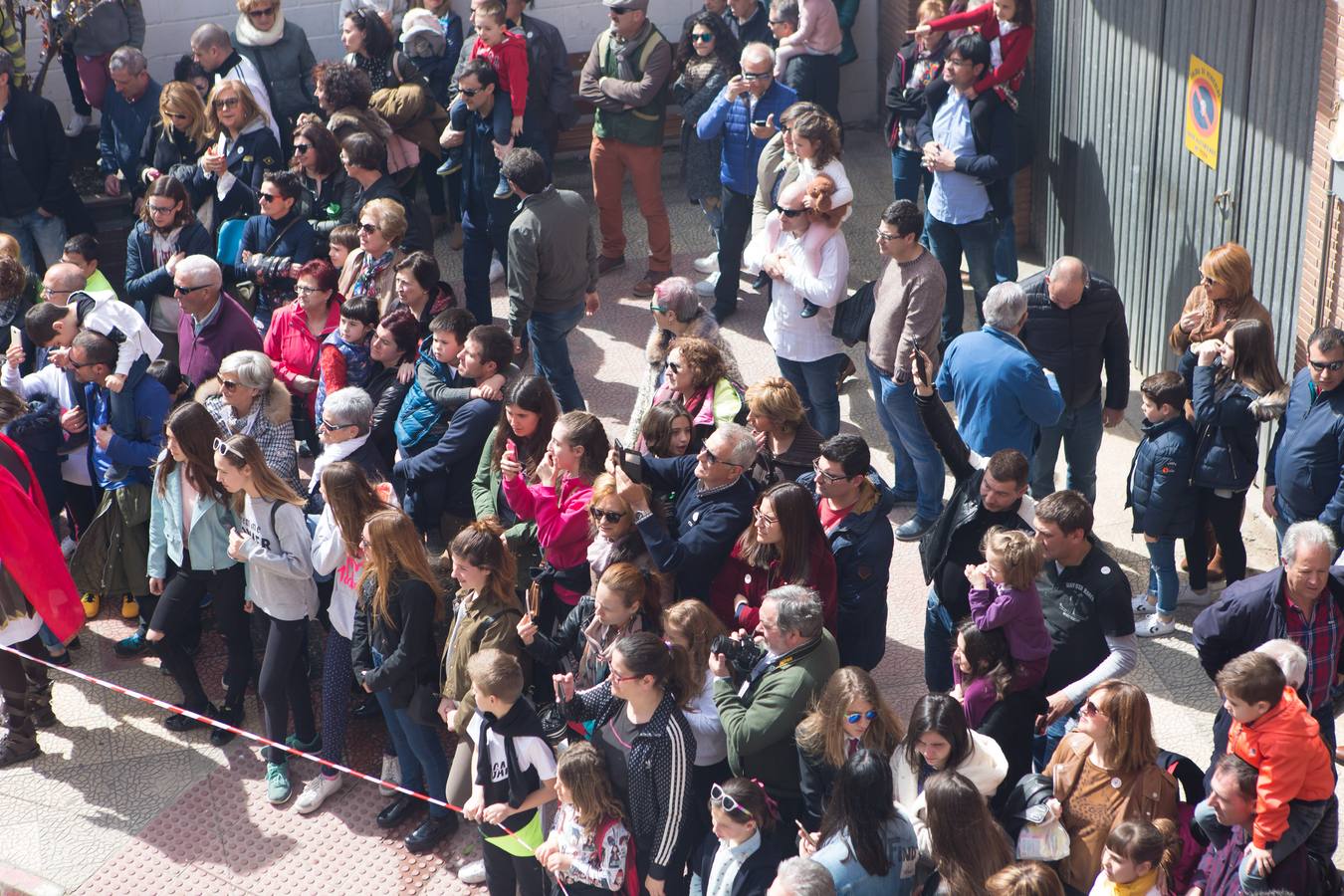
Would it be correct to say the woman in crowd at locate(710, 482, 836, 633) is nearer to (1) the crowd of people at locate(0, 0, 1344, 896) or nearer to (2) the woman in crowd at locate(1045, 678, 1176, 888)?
(1) the crowd of people at locate(0, 0, 1344, 896)

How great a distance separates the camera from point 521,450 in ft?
21.7

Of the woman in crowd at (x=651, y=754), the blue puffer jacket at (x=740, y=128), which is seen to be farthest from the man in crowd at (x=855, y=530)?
the blue puffer jacket at (x=740, y=128)

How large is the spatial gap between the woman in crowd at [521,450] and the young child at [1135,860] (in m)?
2.69

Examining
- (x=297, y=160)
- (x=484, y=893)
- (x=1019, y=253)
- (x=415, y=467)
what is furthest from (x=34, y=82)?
(x=484, y=893)

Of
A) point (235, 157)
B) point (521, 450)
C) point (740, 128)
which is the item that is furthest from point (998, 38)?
point (235, 157)

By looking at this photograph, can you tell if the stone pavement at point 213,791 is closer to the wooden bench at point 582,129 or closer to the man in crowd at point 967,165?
the man in crowd at point 967,165

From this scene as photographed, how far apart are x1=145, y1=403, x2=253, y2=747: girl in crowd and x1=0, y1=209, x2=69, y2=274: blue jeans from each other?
4.07m

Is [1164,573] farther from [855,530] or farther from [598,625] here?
[598,625]

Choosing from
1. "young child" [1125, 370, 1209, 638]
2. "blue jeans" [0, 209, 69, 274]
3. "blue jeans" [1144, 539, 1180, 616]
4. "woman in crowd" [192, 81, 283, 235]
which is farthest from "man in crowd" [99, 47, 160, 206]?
"blue jeans" [1144, 539, 1180, 616]

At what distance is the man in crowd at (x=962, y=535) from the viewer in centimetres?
595

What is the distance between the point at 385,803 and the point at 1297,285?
16.1 feet

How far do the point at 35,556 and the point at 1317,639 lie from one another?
5257 millimetres

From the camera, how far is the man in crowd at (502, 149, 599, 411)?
825 centimetres

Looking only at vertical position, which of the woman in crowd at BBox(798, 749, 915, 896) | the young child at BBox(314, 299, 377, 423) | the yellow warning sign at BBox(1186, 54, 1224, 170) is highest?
the yellow warning sign at BBox(1186, 54, 1224, 170)
